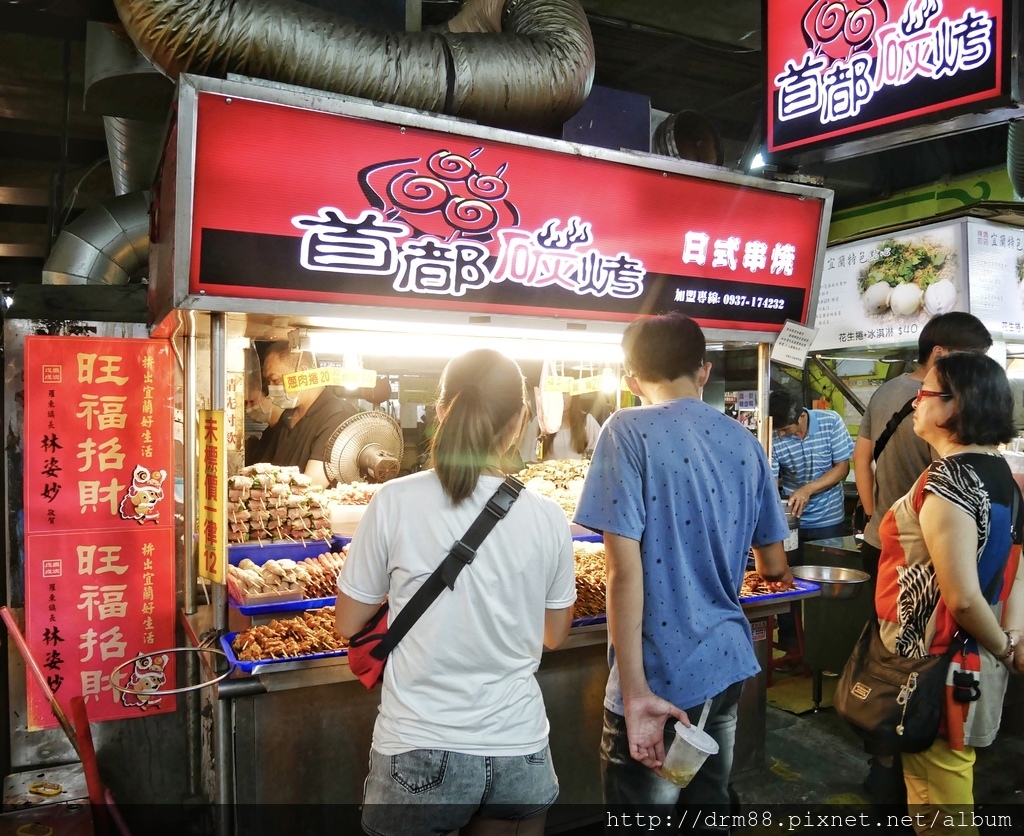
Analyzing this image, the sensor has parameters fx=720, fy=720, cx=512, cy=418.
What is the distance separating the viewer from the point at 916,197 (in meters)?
10.6

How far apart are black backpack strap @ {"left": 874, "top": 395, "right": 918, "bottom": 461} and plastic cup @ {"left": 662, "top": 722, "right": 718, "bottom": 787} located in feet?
10.0

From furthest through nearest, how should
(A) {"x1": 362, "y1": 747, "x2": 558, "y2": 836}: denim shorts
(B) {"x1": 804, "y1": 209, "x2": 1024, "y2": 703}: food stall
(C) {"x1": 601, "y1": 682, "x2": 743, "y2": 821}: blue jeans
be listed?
(B) {"x1": 804, "y1": 209, "x2": 1024, "y2": 703}: food stall
(C) {"x1": 601, "y1": 682, "x2": 743, "y2": 821}: blue jeans
(A) {"x1": 362, "y1": 747, "x2": 558, "y2": 836}: denim shorts

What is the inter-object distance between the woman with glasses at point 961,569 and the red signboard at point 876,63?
5.96 feet

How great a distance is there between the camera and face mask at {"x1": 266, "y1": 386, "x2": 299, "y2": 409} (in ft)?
19.5

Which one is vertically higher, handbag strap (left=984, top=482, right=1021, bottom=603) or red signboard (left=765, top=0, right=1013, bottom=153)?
red signboard (left=765, top=0, right=1013, bottom=153)

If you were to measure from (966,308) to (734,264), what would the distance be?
2.94 metres

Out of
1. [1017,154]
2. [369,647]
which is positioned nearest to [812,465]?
[1017,154]

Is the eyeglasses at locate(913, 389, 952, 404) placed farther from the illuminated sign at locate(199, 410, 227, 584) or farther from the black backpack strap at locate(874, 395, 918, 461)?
the illuminated sign at locate(199, 410, 227, 584)

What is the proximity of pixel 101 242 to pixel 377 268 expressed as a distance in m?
4.89

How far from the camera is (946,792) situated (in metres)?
3.12

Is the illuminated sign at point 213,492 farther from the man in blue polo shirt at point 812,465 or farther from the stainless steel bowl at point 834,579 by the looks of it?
the man in blue polo shirt at point 812,465

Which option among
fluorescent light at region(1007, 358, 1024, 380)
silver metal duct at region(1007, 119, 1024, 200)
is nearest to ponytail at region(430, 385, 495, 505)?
silver metal duct at region(1007, 119, 1024, 200)

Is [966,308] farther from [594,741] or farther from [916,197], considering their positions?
[916,197]

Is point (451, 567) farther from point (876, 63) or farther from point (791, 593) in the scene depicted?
point (876, 63)
